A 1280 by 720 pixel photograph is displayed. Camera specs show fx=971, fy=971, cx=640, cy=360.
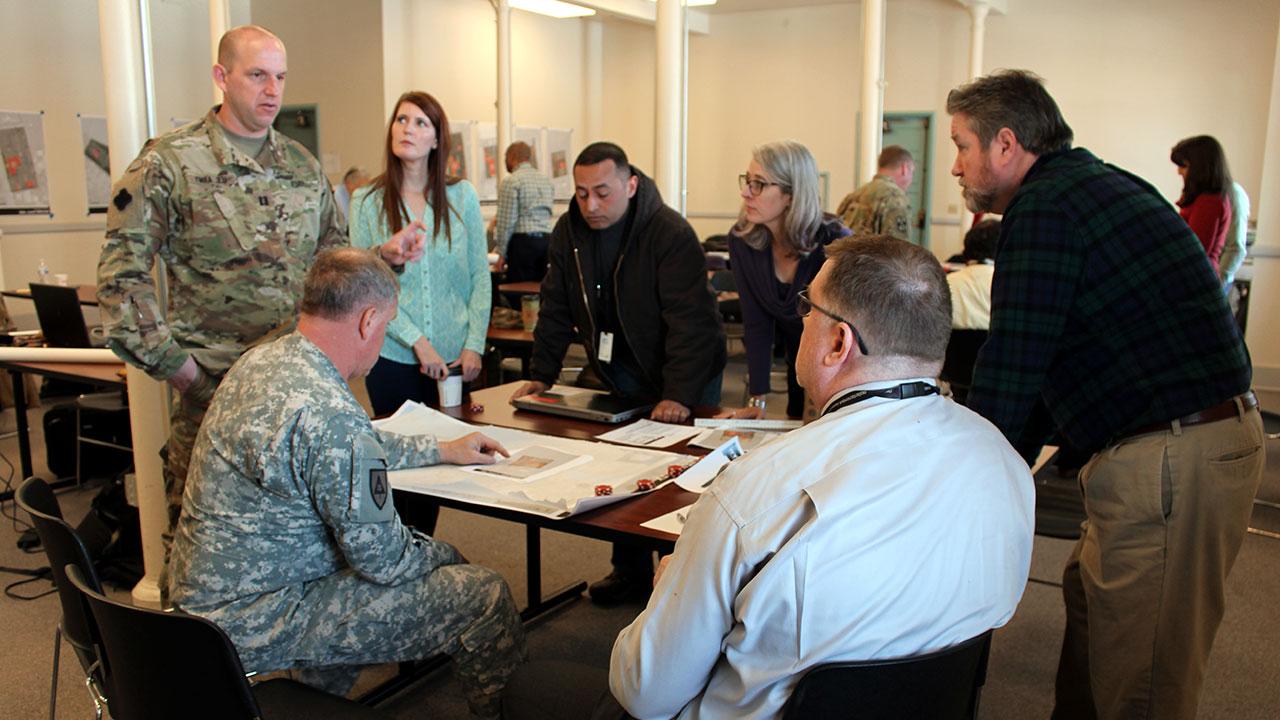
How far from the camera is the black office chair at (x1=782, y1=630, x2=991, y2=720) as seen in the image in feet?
3.69

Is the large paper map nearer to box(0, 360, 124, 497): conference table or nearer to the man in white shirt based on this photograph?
the man in white shirt

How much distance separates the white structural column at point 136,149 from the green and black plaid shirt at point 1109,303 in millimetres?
2670

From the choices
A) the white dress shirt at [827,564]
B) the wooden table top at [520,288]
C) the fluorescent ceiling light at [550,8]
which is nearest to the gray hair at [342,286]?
the white dress shirt at [827,564]

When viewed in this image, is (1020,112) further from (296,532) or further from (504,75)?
(504,75)

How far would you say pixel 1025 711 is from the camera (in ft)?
8.99

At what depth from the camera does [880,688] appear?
1143mm

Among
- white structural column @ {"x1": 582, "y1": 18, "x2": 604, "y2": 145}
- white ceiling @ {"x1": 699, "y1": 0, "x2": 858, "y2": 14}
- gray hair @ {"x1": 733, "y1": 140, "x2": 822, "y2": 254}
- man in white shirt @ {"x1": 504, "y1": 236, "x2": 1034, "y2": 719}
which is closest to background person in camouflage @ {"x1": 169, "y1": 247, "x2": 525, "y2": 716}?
man in white shirt @ {"x1": 504, "y1": 236, "x2": 1034, "y2": 719}

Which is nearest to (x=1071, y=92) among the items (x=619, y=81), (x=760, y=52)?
(x=760, y=52)

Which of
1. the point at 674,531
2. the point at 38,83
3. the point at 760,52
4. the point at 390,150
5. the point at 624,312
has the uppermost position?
the point at 760,52

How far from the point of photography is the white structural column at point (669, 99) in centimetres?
505

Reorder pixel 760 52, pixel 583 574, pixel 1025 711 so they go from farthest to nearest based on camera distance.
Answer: pixel 760 52, pixel 583 574, pixel 1025 711

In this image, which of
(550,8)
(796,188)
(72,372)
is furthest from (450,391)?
(550,8)

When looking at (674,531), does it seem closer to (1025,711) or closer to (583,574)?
(1025,711)

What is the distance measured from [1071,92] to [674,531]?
9435mm
